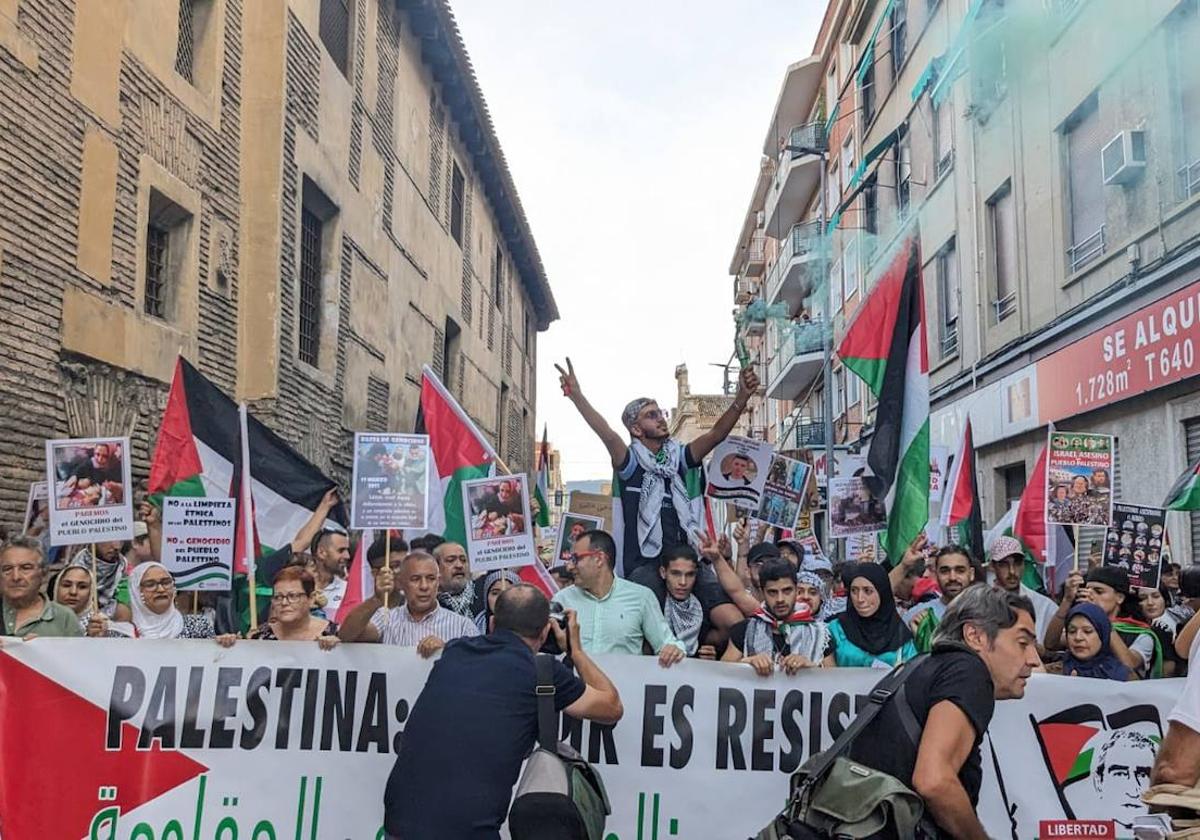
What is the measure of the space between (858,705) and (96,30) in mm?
8921

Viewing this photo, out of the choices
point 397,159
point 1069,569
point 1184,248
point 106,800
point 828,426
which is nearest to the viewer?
point 106,800

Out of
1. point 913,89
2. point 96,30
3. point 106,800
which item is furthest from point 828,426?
point 106,800

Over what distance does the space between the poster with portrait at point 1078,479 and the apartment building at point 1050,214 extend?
3.21 meters

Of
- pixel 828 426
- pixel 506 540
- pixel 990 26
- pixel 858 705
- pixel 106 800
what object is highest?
pixel 990 26

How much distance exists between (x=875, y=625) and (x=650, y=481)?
1.45 metres

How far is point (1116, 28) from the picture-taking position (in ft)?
44.4

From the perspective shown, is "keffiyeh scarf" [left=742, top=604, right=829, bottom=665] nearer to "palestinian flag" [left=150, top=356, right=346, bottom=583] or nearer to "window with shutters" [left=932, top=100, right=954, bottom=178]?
"palestinian flag" [left=150, top=356, right=346, bottom=583]

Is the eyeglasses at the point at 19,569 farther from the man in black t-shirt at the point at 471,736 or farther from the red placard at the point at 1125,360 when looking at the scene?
the red placard at the point at 1125,360

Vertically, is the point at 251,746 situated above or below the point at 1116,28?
below

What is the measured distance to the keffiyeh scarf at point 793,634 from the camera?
5.74 meters

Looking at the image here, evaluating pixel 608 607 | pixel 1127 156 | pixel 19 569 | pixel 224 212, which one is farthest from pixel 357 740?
pixel 1127 156

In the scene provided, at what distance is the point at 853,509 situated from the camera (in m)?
8.15

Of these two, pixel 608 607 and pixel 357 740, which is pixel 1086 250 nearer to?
pixel 608 607

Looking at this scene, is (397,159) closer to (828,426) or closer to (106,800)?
(828,426)
